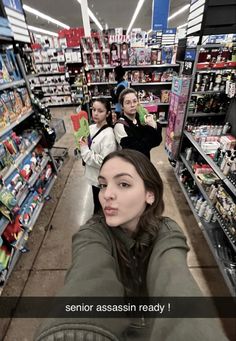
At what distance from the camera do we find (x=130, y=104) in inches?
70.7

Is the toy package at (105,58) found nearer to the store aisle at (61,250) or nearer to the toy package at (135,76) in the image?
the toy package at (135,76)

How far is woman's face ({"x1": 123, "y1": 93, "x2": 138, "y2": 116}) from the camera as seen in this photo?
1.77m

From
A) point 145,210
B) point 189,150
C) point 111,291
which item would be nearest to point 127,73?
point 189,150

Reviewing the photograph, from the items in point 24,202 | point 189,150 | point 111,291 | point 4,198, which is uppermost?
point 111,291

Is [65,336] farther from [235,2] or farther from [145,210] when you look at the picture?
[235,2]

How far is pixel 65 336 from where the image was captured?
1.58 ft

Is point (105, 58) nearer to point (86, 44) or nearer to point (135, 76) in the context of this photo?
point (86, 44)

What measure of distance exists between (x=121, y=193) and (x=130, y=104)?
3.99ft

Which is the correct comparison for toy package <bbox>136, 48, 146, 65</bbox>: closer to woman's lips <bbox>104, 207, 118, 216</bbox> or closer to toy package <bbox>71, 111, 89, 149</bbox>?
toy package <bbox>71, 111, 89, 149</bbox>

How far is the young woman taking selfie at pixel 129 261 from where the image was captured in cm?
53

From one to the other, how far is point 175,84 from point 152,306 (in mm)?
2692

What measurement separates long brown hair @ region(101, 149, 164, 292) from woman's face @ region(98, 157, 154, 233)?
0.03 metres

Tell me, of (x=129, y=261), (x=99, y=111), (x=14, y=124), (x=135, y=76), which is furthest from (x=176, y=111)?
(x=135, y=76)

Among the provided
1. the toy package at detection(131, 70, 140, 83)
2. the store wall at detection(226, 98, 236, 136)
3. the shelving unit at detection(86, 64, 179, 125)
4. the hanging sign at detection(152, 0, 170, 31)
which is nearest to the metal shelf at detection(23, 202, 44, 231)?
the store wall at detection(226, 98, 236, 136)
